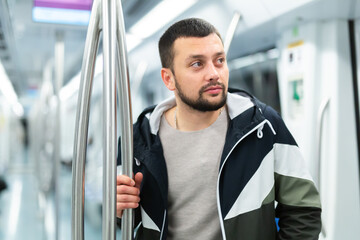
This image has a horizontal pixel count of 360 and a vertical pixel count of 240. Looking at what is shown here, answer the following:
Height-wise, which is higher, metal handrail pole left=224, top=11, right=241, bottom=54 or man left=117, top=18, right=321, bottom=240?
metal handrail pole left=224, top=11, right=241, bottom=54

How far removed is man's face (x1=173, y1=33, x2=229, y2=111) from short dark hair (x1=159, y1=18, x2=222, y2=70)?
0.07 ft

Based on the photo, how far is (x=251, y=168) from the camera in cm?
143

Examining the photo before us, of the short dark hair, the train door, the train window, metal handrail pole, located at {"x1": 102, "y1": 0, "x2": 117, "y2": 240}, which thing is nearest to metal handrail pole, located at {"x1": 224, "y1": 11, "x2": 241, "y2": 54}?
the train door

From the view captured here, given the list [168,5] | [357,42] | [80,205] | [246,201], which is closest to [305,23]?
[357,42]

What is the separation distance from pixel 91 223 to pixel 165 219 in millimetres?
4659

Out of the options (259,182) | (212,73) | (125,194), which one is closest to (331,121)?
(259,182)

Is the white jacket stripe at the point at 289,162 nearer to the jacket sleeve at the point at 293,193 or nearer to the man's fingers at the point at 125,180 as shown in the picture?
the jacket sleeve at the point at 293,193

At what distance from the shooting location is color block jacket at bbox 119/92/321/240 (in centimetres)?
141

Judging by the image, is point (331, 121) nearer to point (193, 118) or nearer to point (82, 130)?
point (193, 118)

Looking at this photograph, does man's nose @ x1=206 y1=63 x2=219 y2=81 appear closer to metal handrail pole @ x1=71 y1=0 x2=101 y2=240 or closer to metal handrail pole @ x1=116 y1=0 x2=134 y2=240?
metal handrail pole @ x1=116 y1=0 x2=134 y2=240

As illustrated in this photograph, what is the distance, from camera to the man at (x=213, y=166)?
141cm

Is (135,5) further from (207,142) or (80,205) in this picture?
(80,205)

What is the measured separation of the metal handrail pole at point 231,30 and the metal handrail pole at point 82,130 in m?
1.55

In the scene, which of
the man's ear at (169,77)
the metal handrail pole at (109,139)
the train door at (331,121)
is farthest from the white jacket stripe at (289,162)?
the train door at (331,121)
